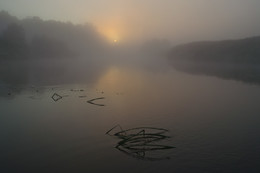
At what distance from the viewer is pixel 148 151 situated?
19.6 metres

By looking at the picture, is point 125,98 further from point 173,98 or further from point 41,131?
point 41,131

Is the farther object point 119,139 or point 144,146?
point 119,139

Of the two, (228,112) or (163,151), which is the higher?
(228,112)

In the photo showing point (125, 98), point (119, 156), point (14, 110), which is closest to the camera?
point (119, 156)

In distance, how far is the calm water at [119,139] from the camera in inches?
705

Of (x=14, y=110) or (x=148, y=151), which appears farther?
(x=14, y=110)

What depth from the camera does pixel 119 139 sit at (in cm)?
2238

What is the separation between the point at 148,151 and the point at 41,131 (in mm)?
11802

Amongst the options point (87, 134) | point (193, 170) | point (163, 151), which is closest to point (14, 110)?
point (87, 134)

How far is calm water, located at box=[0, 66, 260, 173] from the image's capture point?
17906mm

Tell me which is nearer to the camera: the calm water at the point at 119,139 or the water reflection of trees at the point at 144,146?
the calm water at the point at 119,139

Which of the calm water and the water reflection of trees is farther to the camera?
the water reflection of trees

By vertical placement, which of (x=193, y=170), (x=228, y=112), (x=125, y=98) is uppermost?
(x=125, y=98)

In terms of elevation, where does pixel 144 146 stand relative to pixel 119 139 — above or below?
below
